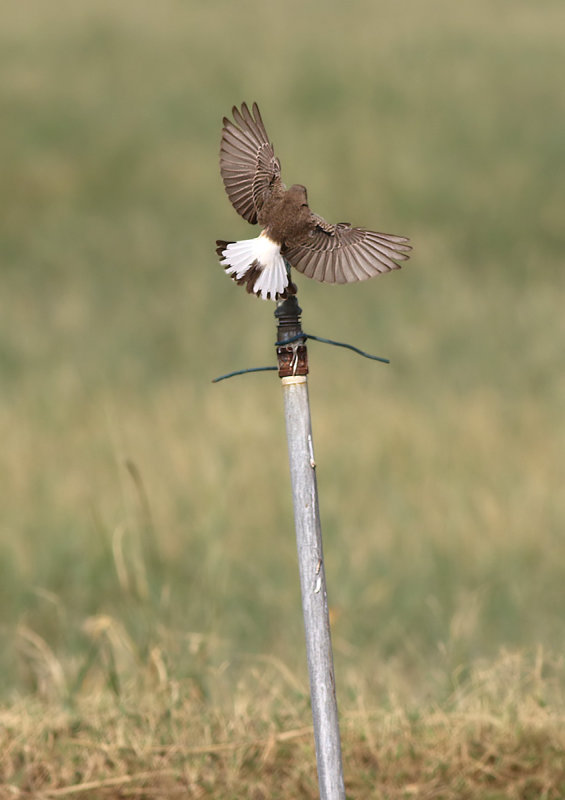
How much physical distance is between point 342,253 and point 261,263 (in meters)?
0.14

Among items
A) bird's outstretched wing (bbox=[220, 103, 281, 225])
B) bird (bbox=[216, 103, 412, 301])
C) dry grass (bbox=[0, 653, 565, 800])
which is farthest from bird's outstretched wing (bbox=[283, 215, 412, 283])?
dry grass (bbox=[0, 653, 565, 800])

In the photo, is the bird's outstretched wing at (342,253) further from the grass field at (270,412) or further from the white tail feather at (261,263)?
the grass field at (270,412)

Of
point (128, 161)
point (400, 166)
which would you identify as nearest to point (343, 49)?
point (400, 166)

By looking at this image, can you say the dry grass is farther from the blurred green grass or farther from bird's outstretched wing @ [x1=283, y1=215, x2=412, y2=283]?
bird's outstretched wing @ [x1=283, y1=215, x2=412, y2=283]

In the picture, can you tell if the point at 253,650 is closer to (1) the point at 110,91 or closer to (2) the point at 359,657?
(2) the point at 359,657

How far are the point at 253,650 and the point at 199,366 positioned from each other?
11.6ft

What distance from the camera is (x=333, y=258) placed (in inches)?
70.6

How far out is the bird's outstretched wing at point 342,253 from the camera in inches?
69.6

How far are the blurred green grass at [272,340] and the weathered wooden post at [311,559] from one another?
1188 mm

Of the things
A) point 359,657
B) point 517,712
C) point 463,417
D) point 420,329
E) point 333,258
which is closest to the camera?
point 333,258

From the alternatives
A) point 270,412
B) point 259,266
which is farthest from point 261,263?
point 270,412

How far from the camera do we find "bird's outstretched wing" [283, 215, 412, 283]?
177cm

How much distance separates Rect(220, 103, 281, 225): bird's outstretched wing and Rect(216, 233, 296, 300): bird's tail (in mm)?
138

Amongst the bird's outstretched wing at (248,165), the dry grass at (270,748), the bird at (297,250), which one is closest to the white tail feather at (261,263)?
the bird at (297,250)
